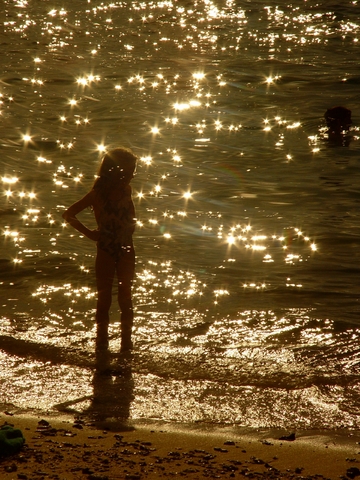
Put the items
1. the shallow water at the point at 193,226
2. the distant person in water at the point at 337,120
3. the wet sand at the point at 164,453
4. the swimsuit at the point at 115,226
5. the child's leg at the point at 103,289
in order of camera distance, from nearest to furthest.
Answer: the wet sand at the point at 164,453
the shallow water at the point at 193,226
the swimsuit at the point at 115,226
the child's leg at the point at 103,289
the distant person in water at the point at 337,120

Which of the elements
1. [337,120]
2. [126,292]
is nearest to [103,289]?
[126,292]

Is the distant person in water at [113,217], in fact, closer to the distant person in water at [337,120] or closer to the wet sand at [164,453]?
the wet sand at [164,453]

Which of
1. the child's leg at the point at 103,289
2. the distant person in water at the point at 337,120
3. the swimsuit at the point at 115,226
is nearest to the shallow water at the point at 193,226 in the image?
the child's leg at the point at 103,289

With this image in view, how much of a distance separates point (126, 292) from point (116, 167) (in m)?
1.19

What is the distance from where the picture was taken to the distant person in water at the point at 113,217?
632cm

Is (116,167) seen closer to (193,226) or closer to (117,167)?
(117,167)

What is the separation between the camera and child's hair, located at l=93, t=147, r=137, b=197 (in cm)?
629

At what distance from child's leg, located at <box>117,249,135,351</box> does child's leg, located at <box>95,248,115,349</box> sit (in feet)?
0.29

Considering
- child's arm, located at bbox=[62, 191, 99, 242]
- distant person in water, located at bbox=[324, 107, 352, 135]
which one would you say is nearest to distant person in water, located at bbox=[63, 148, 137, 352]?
child's arm, located at bbox=[62, 191, 99, 242]

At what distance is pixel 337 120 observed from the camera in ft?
61.9

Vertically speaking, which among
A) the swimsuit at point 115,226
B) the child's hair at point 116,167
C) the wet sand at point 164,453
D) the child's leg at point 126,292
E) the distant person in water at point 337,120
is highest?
the distant person in water at point 337,120

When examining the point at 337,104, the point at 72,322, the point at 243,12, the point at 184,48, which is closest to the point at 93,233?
the point at 72,322

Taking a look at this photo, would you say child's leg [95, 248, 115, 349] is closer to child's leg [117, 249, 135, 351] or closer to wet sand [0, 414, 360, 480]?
child's leg [117, 249, 135, 351]

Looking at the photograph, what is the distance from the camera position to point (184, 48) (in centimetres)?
2752
